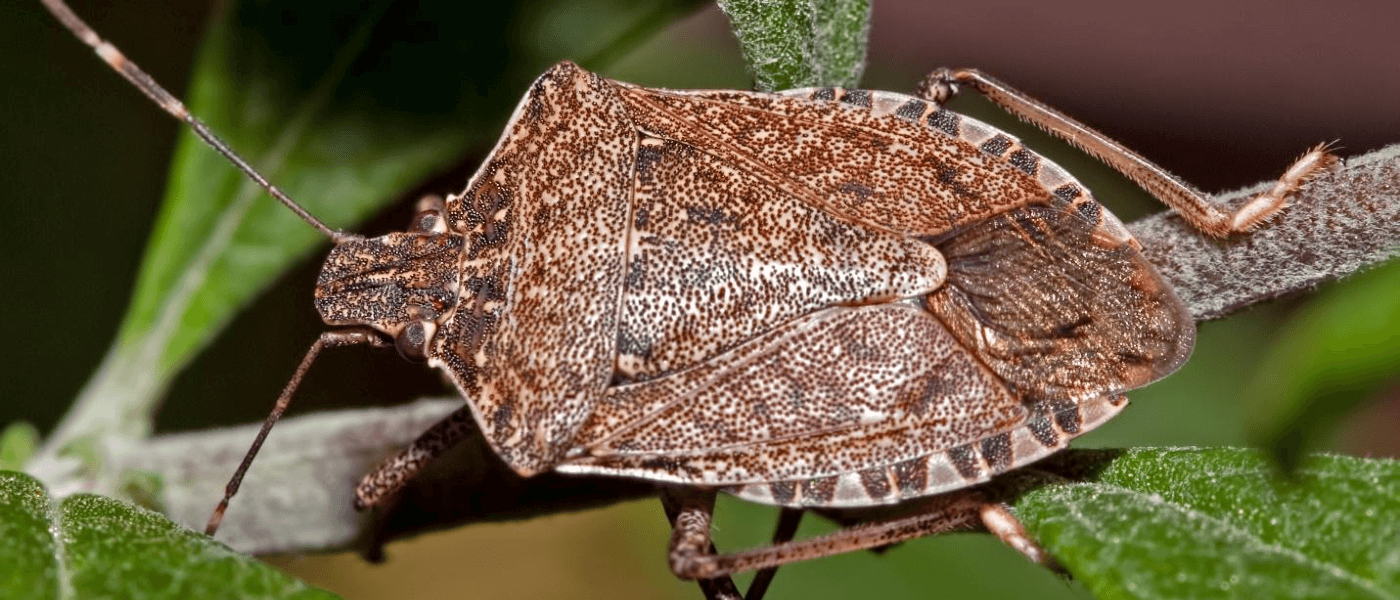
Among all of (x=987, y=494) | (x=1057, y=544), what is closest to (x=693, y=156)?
(x=987, y=494)

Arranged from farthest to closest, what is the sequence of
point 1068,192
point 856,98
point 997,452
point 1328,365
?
point 856,98 < point 1068,192 < point 997,452 < point 1328,365

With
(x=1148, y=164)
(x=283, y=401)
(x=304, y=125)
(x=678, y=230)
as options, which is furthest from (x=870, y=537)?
(x=304, y=125)

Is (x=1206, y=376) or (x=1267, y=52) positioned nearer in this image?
(x=1206, y=376)

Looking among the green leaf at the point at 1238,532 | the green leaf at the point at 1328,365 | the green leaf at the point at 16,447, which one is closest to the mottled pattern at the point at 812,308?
the green leaf at the point at 1238,532

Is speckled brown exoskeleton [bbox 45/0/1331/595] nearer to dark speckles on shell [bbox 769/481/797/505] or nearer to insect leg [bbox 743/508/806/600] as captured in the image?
dark speckles on shell [bbox 769/481/797/505]

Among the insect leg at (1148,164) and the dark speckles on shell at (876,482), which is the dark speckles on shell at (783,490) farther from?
the insect leg at (1148,164)

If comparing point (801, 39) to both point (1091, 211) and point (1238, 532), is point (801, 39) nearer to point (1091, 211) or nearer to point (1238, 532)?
point (1091, 211)

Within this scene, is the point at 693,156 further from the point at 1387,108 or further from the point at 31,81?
the point at 1387,108
